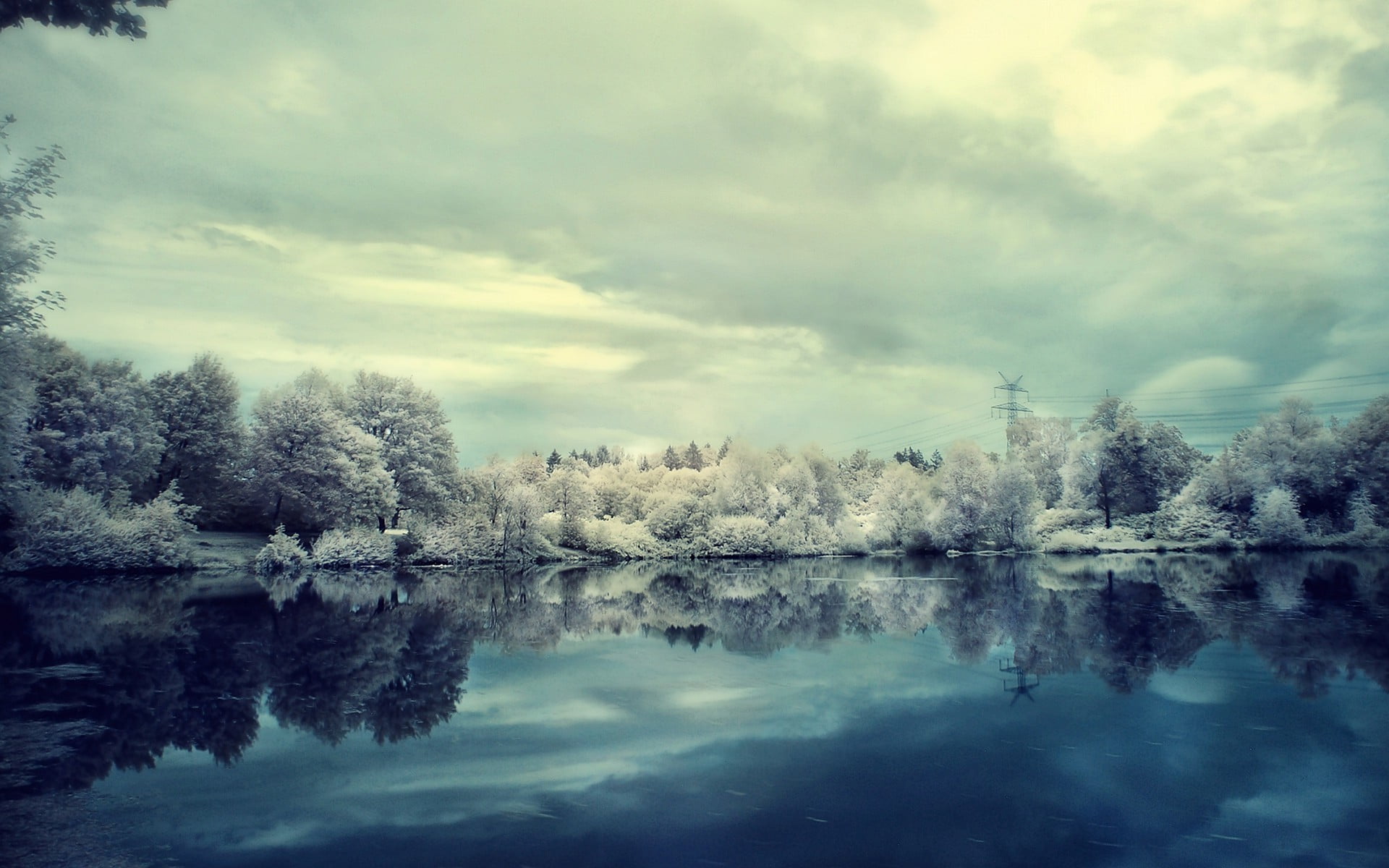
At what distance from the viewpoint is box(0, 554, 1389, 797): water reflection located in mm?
9500

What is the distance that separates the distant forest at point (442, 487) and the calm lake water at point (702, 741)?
14971 mm

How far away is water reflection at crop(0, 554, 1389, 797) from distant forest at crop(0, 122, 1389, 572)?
24.7 feet

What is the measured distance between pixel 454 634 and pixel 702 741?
384 inches

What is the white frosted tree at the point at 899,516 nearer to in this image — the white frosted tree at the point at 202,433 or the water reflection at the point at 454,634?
the water reflection at the point at 454,634

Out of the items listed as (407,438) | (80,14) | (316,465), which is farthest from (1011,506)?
(80,14)

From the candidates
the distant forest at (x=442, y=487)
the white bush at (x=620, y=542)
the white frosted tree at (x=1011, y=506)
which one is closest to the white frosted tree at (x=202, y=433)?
the distant forest at (x=442, y=487)

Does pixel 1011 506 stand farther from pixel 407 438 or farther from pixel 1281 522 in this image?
pixel 407 438

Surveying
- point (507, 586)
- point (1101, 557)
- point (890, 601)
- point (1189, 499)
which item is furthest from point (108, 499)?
point (1189, 499)

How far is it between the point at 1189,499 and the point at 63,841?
60471mm

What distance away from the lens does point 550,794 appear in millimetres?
7191

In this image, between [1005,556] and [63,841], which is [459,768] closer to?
[63,841]

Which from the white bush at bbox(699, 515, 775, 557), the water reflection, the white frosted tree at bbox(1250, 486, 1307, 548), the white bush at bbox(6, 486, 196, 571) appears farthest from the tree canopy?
the white frosted tree at bbox(1250, 486, 1307, 548)

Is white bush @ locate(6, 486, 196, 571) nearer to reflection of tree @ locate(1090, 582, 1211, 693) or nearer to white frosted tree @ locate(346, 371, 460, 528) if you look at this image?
white frosted tree @ locate(346, 371, 460, 528)

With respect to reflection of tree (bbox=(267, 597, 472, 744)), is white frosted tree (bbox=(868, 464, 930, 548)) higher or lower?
higher
